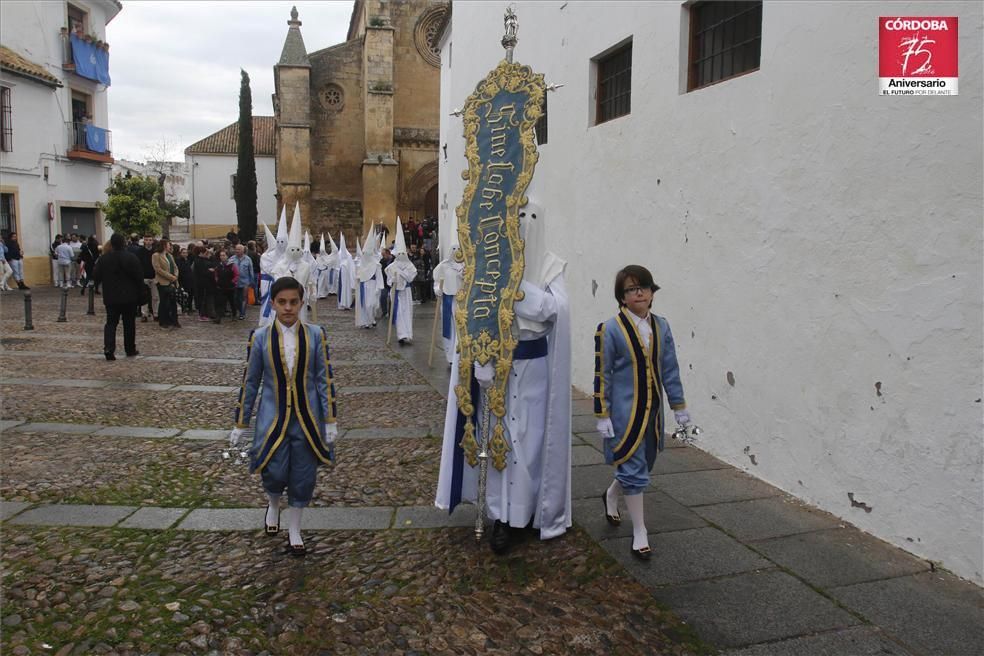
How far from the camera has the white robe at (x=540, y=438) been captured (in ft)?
13.7

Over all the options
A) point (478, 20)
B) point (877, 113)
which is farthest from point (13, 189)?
point (877, 113)

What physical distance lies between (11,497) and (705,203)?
19.0ft

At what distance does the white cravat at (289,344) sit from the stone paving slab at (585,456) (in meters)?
2.71

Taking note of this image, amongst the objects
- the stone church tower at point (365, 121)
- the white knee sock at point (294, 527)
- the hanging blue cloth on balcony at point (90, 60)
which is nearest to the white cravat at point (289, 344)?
the white knee sock at point (294, 527)

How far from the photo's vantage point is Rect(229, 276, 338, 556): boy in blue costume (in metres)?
4.00

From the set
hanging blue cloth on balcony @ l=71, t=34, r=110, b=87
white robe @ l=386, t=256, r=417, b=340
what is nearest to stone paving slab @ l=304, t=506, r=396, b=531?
white robe @ l=386, t=256, r=417, b=340

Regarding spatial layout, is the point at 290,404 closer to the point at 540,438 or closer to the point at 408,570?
the point at 408,570

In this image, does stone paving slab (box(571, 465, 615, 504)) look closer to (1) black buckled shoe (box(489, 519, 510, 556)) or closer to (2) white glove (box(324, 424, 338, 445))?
(1) black buckled shoe (box(489, 519, 510, 556))

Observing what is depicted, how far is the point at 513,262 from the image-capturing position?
13.4 feet

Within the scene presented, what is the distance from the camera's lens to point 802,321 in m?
4.92

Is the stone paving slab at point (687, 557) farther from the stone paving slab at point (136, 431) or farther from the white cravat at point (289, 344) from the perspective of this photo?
the stone paving slab at point (136, 431)

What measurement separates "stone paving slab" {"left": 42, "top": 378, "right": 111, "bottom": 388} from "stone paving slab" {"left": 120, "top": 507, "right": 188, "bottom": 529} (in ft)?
15.5

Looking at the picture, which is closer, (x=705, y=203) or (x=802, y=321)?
(x=802, y=321)

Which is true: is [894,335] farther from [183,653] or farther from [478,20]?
[478,20]
